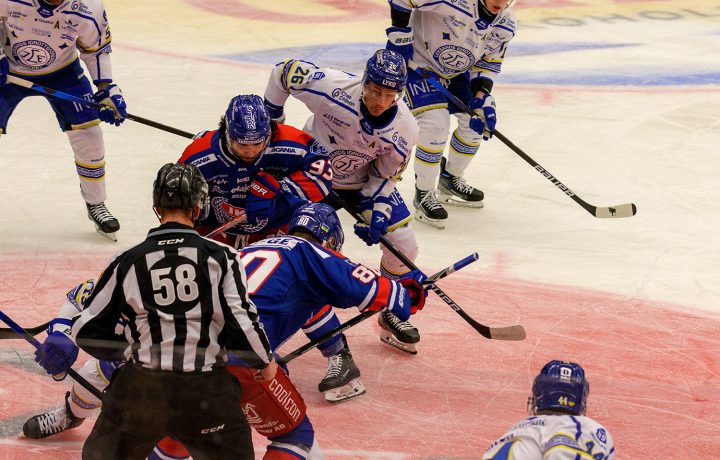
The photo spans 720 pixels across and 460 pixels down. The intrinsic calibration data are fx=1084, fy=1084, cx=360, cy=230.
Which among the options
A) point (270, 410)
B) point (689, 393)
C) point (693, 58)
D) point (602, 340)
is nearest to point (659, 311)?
point (602, 340)

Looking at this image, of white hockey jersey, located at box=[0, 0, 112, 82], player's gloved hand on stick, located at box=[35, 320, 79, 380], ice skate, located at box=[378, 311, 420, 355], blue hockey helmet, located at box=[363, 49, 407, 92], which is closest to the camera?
player's gloved hand on stick, located at box=[35, 320, 79, 380]

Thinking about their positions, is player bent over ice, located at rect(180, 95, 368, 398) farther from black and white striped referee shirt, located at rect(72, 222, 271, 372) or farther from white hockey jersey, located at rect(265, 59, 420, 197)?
black and white striped referee shirt, located at rect(72, 222, 271, 372)

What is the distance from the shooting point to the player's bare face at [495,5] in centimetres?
569

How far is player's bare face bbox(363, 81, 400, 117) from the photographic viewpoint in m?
4.47

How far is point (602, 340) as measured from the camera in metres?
4.74

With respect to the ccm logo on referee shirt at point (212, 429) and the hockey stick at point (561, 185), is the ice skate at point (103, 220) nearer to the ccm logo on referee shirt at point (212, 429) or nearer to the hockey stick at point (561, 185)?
the hockey stick at point (561, 185)

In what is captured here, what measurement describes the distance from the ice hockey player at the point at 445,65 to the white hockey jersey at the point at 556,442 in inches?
131

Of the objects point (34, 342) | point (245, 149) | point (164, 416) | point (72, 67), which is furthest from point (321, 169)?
point (72, 67)

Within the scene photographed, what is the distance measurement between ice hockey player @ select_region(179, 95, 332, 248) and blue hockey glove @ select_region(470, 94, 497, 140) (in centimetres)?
167

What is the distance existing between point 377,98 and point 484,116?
1495 millimetres

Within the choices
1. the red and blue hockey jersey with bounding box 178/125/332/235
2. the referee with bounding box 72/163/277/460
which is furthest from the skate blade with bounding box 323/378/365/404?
the referee with bounding box 72/163/277/460

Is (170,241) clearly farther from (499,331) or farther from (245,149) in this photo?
(499,331)

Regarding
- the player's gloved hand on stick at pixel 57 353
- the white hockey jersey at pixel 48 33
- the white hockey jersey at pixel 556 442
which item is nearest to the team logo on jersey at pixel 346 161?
the white hockey jersey at pixel 48 33

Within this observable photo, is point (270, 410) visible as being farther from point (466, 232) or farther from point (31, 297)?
point (466, 232)
